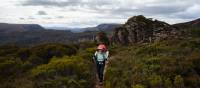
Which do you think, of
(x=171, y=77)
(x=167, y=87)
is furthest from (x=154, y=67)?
(x=167, y=87)

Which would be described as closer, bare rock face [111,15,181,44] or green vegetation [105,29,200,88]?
green vegetation [105,29,200,88]

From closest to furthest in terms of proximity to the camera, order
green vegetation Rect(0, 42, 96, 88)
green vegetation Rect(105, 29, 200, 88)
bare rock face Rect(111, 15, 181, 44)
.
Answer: green vegetation Rect(105, 29, 200, 88) < green vegetation Rect(0, 42, 96, 88) < bare rock face Rect(111, 15, 181, 44)

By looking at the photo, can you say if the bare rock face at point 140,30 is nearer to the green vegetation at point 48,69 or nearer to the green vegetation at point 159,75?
the green vegetation at point 48,69

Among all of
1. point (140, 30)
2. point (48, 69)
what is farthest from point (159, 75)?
point (140, 30)

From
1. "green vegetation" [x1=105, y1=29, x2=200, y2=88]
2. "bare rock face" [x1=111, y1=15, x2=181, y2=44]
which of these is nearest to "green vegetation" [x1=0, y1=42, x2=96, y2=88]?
"green vegetation" [x1=105, y1=29, x2=200, y2=88]

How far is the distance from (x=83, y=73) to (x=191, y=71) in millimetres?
9526

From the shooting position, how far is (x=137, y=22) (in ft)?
231

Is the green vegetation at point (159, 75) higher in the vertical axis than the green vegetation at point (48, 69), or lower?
higher

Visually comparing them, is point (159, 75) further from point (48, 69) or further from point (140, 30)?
point (140, 30)

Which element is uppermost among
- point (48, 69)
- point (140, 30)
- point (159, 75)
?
point (159, 75)

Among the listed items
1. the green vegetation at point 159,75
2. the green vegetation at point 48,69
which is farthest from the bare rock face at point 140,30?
the green vegetation at point 159,75

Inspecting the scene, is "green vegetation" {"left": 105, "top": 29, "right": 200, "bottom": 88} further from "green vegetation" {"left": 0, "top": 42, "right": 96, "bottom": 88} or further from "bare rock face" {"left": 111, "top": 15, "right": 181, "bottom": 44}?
"bare rock face" {"left": 111, "top": 15, "right": 181, "bottom": 44}

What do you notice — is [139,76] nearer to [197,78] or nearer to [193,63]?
[197,78]

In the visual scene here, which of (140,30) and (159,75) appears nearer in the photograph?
(159,75)
